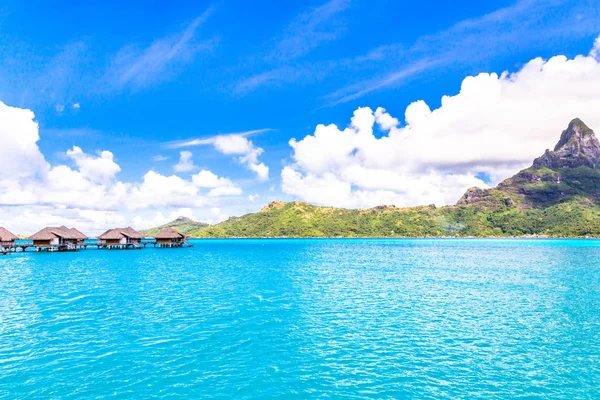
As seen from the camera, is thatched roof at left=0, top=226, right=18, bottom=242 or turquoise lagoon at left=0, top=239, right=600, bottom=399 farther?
thatched roof at left=0, top=226, right=18, bottom=242

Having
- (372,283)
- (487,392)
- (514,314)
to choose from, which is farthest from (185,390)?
(372,283)

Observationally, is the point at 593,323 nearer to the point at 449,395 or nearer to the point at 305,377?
the point at 449,395

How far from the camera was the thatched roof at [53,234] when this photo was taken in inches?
4822

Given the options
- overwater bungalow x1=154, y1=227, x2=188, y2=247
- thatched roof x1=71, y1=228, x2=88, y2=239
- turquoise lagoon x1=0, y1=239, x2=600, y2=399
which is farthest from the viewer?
overwater bungalow x1=154, y1=227, x2=188, y2=247

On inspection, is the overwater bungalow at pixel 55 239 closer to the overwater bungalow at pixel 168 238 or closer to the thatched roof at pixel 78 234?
the thatched roof at pixel 78 234

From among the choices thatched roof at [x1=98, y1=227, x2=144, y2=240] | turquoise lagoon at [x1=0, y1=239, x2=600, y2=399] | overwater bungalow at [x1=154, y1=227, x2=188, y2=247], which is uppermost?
thatched roof at [x1=98, y1=227, x2=144, y2=240]

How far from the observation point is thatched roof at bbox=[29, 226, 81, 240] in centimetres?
12247

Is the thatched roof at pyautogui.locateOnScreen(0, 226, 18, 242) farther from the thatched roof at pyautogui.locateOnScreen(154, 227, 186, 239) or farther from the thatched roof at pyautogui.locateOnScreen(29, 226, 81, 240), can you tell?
the thatched roof at pyautogui.locateOnScreen(154, 227, 186, 239)

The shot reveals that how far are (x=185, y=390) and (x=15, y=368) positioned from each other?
1145cm

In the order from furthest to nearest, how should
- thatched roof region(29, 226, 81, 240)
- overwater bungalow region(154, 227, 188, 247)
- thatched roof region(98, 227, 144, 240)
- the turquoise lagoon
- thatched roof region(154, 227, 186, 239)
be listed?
overwater bungalow region(154, 227, 188, 247) → thatched roof region(154, 227, 186, 239) → thatched roof region(98, 227, 144, 240) → thatched roof region(29, 226, 81, 240) → the turquoise lagoon

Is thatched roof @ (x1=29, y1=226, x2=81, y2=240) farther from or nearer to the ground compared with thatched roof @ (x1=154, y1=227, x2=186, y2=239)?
farther from the ground

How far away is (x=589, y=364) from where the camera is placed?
2134cm

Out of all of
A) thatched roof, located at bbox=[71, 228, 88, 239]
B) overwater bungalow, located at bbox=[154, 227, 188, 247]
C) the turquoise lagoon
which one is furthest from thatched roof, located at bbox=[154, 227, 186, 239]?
the turquoise lagoon

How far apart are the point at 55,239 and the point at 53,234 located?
2055 millimetres
